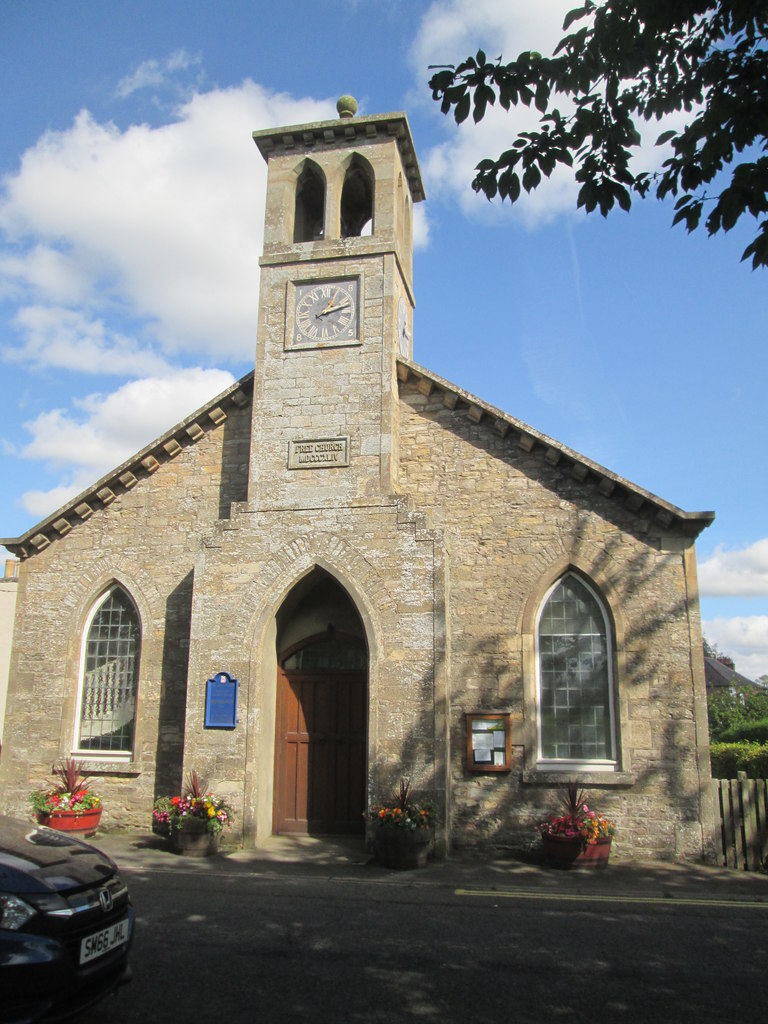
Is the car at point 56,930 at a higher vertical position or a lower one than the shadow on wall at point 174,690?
lower

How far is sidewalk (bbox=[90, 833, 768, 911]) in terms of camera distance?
30.3 ft

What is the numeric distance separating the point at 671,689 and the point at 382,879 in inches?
186

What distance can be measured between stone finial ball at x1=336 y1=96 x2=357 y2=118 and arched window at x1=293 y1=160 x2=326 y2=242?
3.57 feet

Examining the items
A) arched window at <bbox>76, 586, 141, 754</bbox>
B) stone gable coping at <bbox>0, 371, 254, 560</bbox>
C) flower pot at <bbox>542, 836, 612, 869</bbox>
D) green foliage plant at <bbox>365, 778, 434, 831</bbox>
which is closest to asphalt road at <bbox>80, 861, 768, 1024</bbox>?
green foliage plant at <bbox>365, 778, 434, 831</bbox>

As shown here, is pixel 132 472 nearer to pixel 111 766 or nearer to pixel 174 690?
pixel 174 690

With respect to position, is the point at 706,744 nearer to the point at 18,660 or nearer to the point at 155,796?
the point at 155,796

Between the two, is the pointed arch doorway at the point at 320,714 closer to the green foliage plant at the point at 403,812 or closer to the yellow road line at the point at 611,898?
the green foliage plant at the point at 403,812

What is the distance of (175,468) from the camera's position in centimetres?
1380

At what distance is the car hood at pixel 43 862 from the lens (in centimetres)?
473

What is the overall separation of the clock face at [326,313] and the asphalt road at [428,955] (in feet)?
25.7

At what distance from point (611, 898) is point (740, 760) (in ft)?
20.5

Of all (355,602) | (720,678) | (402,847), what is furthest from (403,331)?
(720,678)

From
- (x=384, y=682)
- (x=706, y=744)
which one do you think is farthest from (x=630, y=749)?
(x=384, y=682)

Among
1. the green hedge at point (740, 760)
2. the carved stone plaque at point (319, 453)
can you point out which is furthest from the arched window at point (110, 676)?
the green hedge at point (740, 760)
